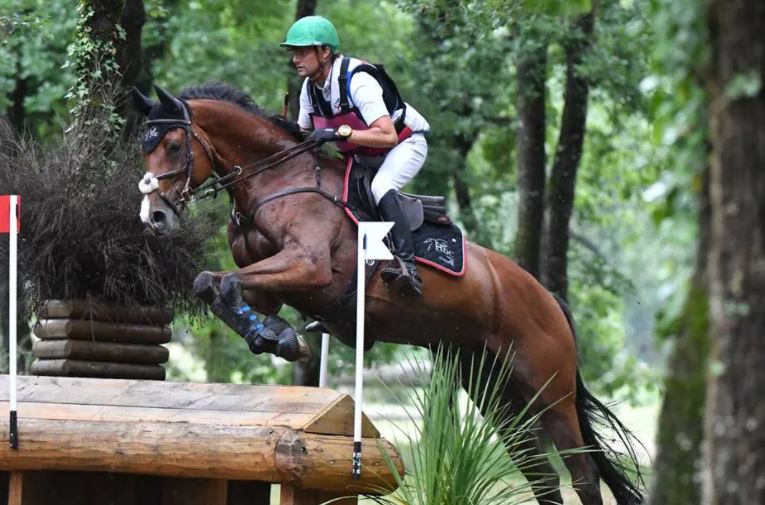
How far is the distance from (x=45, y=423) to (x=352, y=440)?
1594 mm

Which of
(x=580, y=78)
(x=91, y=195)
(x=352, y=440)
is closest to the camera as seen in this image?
(x=352, y=440)

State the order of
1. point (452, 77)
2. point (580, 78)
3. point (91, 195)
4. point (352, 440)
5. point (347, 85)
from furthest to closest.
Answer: point (452, 77) → point (580, 78) → point (91, 195) → point (347, 85) → point (352, 440)

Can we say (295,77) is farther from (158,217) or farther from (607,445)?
(158,217)

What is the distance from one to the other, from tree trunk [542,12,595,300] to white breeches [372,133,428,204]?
6.89 metres

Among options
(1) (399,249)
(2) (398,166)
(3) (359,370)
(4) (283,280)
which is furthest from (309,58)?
(3) (359,370)

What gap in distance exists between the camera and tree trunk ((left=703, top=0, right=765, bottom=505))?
339 centimetres

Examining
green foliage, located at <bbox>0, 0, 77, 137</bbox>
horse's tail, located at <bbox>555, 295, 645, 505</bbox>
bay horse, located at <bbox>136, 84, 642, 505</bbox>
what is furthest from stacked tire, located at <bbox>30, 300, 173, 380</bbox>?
green foliage, located at <bbox>0, 0, 77, 137</bbox>

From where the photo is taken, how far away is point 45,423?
6.52m

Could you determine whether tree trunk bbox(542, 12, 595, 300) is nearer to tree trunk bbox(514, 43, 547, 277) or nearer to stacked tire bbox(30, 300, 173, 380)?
tree trunk bbox(514, 43, 547, 277)

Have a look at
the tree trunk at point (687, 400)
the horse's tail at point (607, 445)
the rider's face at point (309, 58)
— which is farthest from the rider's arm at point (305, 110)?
the tree trunk at point (687, 400)

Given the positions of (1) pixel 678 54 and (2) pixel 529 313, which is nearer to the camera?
(1) pixel 678 54

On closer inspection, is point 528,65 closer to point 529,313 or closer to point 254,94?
point 254,94

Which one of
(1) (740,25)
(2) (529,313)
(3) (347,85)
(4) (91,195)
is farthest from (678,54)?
(4) (91,195)

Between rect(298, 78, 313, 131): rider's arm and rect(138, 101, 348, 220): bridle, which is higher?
rect(298, 78, 313, 131): rider's arm
